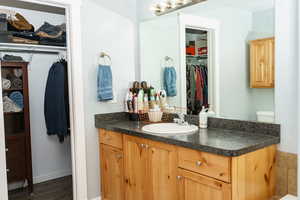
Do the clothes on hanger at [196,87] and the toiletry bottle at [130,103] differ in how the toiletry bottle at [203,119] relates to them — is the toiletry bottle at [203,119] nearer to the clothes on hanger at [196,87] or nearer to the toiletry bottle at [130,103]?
the clothes on hanger at [196,87]

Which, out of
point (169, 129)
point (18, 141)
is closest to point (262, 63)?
point (169, 129)

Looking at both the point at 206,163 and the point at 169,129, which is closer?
the point at 206,163

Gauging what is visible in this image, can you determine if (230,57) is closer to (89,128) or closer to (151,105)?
(151,105)

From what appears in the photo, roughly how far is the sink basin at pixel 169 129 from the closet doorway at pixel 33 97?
1065mm

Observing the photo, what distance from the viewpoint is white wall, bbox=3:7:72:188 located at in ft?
11.0

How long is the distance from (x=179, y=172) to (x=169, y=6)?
156 cm

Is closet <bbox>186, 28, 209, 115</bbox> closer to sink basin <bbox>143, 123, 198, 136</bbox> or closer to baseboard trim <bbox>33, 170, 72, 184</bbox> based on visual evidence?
sink basin <bbox>143, 123, 198, 136</bbox>

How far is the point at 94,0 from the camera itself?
2.59 m

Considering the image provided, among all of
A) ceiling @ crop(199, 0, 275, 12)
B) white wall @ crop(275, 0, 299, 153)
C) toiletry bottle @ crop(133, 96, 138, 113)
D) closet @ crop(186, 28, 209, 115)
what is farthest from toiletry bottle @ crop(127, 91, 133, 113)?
white wall @ crop(275, 0, 299, 153)

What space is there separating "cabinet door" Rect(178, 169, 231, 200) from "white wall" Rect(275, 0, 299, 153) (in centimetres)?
57

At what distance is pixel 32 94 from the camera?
3.33 metres

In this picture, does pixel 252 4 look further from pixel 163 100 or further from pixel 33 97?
pixel 33 97

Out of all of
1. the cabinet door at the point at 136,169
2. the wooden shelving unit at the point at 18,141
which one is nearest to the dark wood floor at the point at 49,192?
the wooden shelving unit at the point at 18,141

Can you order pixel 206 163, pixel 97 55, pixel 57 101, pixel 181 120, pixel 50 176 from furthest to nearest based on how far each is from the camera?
1. pixel 50 176
2. pixel 57 101
3. pixel 97 55
4. pixel 181 120
5. pixel 206 163
